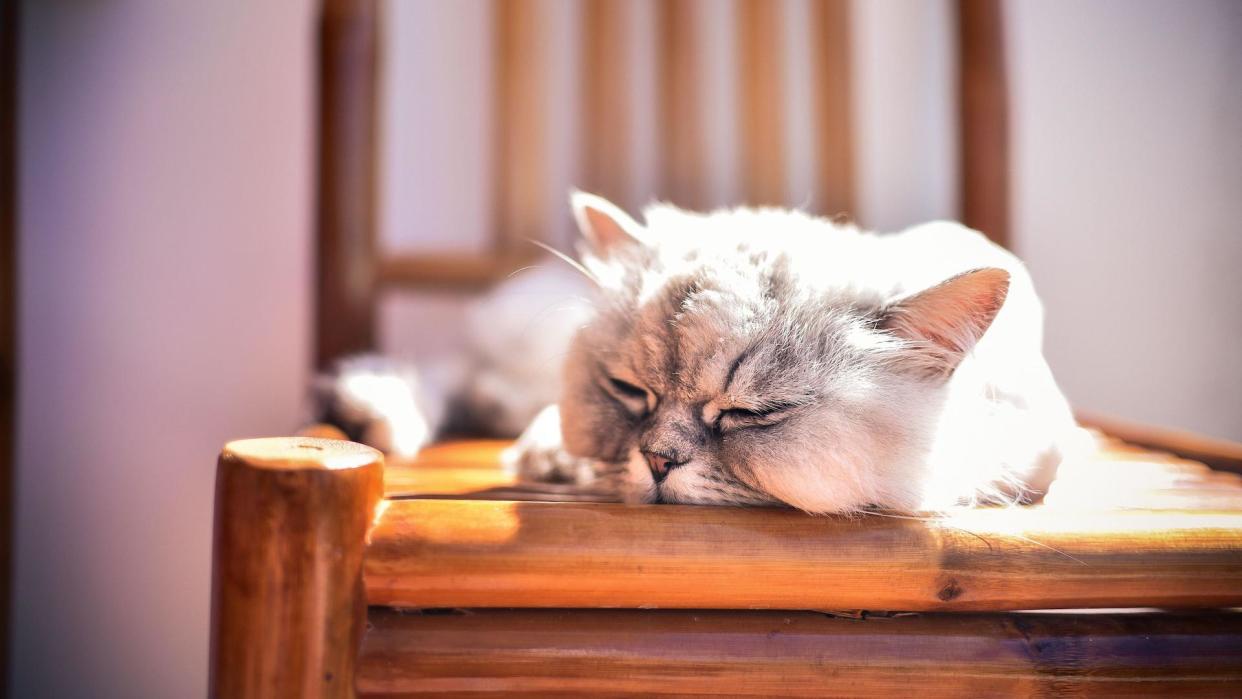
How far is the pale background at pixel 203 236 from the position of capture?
170 centimetres

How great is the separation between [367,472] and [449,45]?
145 centimetres

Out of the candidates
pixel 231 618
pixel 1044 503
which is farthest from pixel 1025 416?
pixel 231 618

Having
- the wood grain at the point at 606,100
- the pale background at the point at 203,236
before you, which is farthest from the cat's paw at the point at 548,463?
the pale background at the point at 203,236

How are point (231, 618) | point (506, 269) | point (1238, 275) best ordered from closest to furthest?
point (231, 618)
point (1238, 275)
point (506, 269)

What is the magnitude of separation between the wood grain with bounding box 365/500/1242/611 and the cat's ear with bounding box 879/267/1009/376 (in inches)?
6.4

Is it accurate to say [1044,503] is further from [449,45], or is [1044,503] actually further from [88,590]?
[88,590]

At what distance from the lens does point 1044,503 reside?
31.4 inches

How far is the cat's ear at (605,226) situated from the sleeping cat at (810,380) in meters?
0.05

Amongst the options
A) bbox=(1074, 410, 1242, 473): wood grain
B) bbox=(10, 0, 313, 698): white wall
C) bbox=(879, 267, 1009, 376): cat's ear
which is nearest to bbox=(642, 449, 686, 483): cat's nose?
bbox=(879, 267, 1009, 376): cat's ear

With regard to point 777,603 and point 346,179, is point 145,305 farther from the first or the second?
point 777,603

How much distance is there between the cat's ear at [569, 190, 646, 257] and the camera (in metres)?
0.94

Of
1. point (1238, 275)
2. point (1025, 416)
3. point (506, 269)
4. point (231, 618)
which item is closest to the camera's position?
point (231, 618)

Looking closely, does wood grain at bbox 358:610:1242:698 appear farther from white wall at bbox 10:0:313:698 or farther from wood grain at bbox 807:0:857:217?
white wall at bbox 10:0:313:698

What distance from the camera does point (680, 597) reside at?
63 cm
